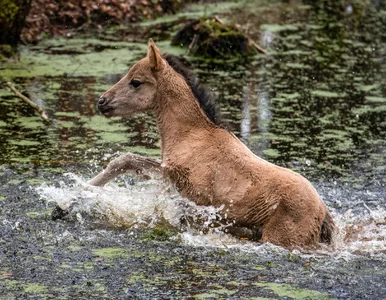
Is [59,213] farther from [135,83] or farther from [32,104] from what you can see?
[32,104]

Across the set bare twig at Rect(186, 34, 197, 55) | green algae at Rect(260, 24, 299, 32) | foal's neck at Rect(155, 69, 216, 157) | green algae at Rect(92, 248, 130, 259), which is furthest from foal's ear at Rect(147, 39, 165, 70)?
green algae at Rect(260, 24, 299, 32)

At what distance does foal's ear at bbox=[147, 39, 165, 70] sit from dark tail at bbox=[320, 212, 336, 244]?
8.00 ft

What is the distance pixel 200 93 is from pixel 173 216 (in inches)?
53.7

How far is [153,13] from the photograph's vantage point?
21812 mm

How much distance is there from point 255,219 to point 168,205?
3.26ft

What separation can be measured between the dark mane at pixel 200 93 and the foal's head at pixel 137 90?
0.51ft

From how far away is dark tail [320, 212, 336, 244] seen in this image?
814cm

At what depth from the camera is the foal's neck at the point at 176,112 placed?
8.80 metres

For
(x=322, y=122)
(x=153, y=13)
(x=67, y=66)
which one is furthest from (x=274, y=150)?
(x=153, y=13)

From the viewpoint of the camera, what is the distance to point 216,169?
836cm

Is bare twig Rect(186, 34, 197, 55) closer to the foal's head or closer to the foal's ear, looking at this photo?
the foal's head

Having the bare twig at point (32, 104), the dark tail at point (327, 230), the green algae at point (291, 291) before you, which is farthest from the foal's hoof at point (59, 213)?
the bare twig at point (32, 104)

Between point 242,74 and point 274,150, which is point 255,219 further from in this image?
point 242,74

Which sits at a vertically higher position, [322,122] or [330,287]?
[330,287]
